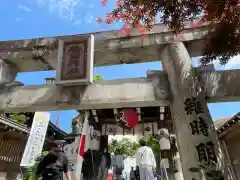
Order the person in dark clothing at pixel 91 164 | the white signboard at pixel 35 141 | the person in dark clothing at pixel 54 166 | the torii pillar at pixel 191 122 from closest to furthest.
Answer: the person in dark clothing at pixel 54 166, the torii pillar at pixel 191 122, the white signboard at pixel 35 141, the person in dark clothing at pixel 91 164

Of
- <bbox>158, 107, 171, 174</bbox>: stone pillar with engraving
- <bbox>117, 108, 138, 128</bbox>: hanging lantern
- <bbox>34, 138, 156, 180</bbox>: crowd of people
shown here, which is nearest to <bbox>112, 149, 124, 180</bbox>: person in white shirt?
<bbox>34, 138, 156, 180</bbox>: crowd of people

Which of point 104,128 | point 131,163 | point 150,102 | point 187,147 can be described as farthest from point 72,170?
point 131,163

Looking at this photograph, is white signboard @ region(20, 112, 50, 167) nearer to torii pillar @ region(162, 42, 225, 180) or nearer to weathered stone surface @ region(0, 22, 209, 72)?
weathered stone surface @ region(0, 22, 209, 72)

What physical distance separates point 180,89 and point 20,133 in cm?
733

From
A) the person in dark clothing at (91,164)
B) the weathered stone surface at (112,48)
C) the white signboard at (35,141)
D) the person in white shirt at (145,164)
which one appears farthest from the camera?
the person in dark clothing at (91,164)

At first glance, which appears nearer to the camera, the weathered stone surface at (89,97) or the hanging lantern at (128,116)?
the weathered stone surface at (89,97)

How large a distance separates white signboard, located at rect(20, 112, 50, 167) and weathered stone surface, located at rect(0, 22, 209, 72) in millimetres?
A: 3499

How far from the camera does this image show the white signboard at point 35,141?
28.6ft

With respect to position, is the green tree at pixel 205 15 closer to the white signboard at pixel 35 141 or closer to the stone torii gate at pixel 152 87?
the stone torii gate at pixel 152 87

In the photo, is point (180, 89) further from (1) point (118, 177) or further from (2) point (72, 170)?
(1) point (118, 177)

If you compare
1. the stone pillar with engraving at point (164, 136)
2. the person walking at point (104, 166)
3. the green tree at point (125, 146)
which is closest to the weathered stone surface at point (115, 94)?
the stone pillar with engraving at point (164, 136)

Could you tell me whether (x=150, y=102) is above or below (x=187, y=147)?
above

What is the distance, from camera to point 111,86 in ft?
18.0

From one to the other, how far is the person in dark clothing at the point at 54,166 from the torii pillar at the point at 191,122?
2.28 meters
